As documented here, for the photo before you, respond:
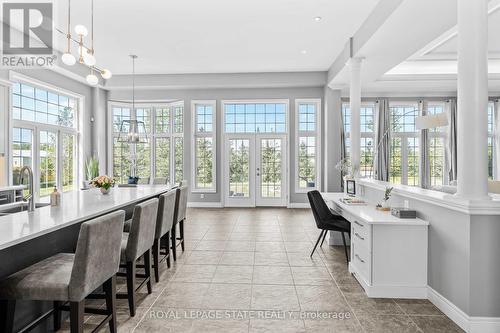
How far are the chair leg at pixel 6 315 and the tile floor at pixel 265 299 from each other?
0.65 meters

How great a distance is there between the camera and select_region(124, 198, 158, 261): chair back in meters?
2.50

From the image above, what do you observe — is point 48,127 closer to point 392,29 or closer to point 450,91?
point 392,29

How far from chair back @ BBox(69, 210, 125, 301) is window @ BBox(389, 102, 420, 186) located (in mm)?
7809

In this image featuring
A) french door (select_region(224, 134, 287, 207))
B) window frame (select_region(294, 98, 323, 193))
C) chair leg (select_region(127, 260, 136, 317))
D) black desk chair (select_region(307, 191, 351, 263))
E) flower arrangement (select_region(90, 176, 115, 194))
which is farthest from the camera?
french door (select_region(224, 134, 287, 207))

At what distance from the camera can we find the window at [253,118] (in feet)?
27.4

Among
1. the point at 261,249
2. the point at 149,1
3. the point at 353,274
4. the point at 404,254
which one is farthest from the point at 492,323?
the point at 149,1

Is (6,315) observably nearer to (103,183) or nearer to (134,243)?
(134,243)

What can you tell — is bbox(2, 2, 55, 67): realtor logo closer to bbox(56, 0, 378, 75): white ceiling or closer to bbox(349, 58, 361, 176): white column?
bbox(56, 0, 378, 75): white ceiling

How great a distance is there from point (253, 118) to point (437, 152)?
5074mm

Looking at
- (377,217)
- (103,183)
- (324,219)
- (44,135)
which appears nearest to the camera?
(377,217)

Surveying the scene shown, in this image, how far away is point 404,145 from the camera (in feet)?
27.2

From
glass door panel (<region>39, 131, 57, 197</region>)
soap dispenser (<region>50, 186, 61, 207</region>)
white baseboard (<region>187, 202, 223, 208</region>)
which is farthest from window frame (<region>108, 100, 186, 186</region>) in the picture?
soap dispenser (<region>50, 186, 61, 207</region>)

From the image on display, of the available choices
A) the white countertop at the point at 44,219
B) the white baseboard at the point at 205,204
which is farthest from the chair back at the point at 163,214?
the white baseboard at the point at 205,204

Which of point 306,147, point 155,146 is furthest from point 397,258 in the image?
point 155,146
